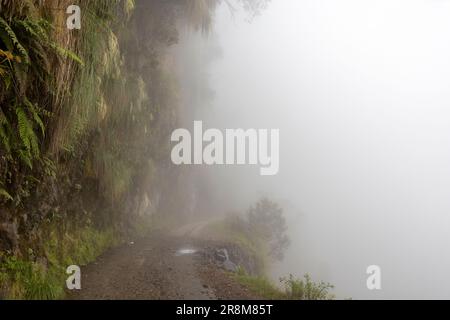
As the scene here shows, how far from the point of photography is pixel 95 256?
10281 mm

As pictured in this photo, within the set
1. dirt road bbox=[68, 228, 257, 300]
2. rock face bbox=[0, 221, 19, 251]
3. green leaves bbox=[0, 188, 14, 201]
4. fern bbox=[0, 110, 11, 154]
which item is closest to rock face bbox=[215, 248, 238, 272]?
dirt road bbox=[68, 228, 257, 300]

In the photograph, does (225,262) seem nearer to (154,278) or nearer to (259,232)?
(154,278)

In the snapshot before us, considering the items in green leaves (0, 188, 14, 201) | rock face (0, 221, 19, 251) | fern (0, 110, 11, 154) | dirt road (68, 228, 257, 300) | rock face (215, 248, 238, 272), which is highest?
fern (0, 110, 11, 154)

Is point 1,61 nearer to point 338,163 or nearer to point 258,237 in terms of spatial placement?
point 258,237

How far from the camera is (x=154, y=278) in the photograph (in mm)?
8586

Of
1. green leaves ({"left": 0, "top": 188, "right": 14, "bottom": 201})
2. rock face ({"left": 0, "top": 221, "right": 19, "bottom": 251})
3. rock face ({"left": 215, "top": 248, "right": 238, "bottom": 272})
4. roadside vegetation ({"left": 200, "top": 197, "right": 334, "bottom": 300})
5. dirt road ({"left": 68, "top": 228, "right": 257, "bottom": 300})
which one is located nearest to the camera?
green leaves ({"left": 0, "top": 188, "right": 14, "bottom": 201})

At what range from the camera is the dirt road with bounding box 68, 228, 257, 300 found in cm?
732

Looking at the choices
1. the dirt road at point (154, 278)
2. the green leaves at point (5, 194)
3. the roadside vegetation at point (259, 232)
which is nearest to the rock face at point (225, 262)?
the dirt road at point (154, 278)

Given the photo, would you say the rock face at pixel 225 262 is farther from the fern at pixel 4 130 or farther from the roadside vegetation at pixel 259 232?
the fern at pixel 4 130

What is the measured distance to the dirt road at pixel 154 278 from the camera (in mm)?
7320

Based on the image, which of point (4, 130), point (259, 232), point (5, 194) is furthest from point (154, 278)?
point (259, 232)

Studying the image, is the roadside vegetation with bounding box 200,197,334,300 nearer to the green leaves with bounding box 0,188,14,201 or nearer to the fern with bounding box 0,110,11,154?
the green leaves with bounding box 0,188,14,201

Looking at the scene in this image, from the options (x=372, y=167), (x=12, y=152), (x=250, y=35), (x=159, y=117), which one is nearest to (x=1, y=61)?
(x=12, y=152)
